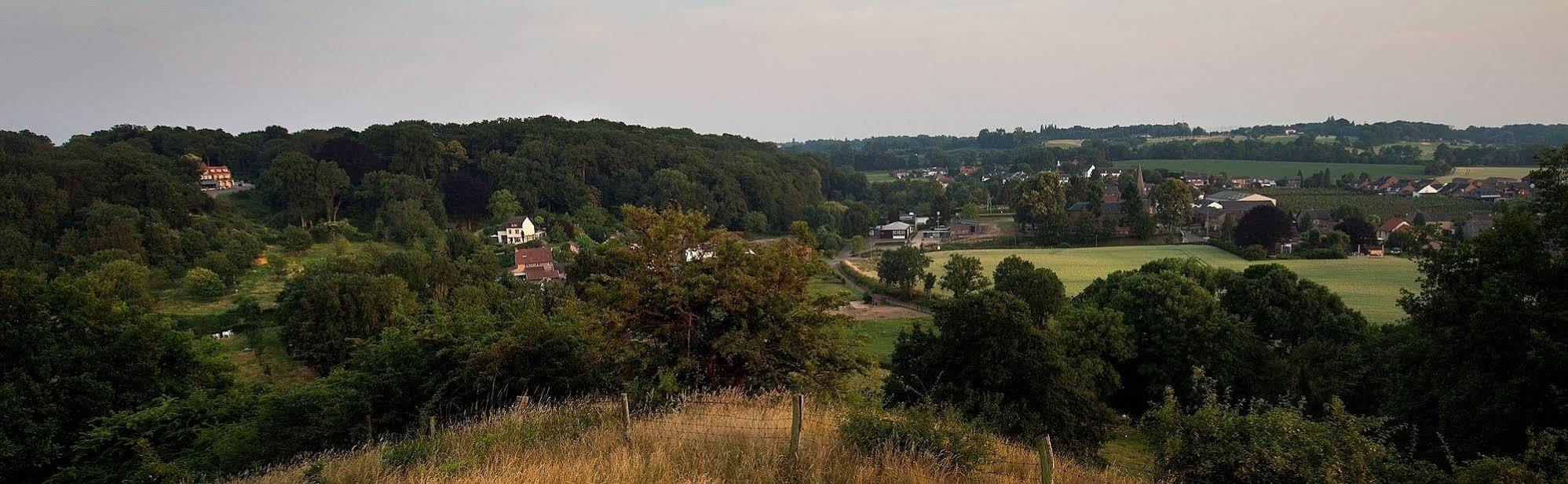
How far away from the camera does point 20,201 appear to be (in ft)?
138

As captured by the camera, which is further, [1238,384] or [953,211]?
[953,211]

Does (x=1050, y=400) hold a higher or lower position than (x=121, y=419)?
lower

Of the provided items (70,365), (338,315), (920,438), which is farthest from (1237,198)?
(70,365)

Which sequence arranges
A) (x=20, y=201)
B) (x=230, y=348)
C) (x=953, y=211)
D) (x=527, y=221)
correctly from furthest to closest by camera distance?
(x=953, y=211)
(x=527, y=221)
(x=20, y=201)
(x=230, y=348)

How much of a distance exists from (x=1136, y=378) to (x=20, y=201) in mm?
55176

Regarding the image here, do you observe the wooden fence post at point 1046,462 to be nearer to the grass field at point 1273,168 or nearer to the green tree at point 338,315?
the green tree at point 338,315

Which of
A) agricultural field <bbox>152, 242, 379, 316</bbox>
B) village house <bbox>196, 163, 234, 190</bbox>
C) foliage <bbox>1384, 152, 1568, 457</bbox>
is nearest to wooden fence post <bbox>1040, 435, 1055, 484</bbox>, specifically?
foliage <bbox>1384, 152, 1568, 457</bbox>

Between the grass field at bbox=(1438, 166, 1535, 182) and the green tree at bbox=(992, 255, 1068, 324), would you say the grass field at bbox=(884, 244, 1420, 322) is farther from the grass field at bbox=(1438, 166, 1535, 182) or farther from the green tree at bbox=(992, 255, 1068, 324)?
the grass field at bbox=(1438, 166, 1535, 182)

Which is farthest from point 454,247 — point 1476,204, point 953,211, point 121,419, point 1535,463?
point 1476,204

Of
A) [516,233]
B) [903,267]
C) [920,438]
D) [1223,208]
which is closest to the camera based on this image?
[920,438]

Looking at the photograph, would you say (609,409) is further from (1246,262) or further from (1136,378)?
(1246,262)

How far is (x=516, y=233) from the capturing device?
58.5m

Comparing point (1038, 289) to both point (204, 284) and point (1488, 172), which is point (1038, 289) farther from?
point (1488, 172)

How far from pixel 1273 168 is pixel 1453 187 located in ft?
126
